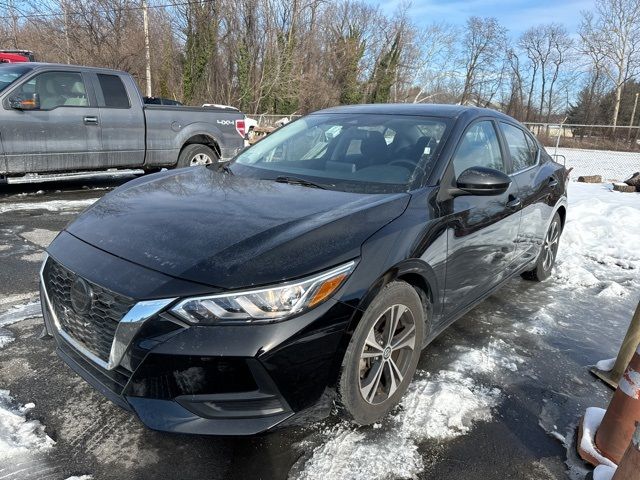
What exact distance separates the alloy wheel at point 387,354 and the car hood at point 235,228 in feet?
1.53

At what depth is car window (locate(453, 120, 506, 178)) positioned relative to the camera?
3113mm

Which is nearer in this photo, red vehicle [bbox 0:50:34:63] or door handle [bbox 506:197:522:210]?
door handle [bbox 506:197:522:210]

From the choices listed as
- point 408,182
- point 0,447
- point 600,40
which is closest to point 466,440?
point 408,182

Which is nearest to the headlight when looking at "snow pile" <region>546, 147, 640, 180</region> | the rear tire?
the rear tire

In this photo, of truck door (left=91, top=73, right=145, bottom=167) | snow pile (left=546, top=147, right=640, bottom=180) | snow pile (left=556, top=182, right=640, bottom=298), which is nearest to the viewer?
snow pile (left=556, top=182, right=640, bottom=298)

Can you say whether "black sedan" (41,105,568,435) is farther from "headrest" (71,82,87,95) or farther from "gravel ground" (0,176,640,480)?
"headrest" (71,82,87,95)

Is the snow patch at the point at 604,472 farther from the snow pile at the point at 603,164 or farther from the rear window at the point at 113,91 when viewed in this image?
the snow pile at the point at 603,164

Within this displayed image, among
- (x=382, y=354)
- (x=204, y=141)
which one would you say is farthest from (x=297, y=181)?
(x=204, y=141)

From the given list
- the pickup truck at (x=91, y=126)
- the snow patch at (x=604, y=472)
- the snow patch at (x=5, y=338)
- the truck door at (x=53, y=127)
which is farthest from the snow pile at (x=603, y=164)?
the snow patch at (x=5, y=338)

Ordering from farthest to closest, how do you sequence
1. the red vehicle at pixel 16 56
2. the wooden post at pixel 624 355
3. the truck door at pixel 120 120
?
the red vehicle at pixel 16 56 < the truck door at pixel 120 120 < the wooden post at pixel 624 355

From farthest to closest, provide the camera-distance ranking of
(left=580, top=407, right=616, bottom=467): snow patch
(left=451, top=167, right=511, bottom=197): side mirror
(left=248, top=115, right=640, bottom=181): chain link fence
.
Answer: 1. (left=248, top=115, right=640, bottom=181): chain link fence
2. (left=451, top=167, right=511, bottom=197): side mirror
3. (left=580, top=407, right=616, bottom=467): snow patch

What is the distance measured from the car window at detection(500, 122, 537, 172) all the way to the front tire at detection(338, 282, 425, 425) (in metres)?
1.98

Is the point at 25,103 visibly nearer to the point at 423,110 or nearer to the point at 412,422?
the point at 423,110

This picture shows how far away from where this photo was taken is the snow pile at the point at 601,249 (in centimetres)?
512
